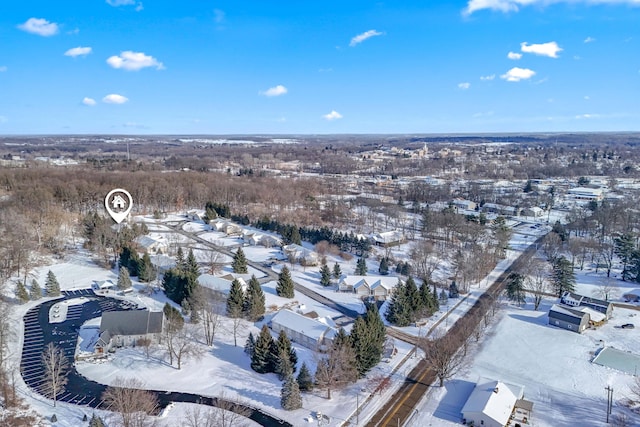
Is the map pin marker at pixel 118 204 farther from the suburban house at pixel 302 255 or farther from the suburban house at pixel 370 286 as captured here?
the suburban house at pixel 370 286

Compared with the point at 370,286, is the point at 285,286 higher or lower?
higher

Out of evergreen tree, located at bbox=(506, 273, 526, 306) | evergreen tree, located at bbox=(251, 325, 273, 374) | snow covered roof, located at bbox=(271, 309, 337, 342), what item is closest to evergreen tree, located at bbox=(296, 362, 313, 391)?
evergreen tree, located at bbox=(251, 325, 273, 374)

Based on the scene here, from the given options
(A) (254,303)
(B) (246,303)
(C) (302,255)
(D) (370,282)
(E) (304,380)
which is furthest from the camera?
(C) (302,255)

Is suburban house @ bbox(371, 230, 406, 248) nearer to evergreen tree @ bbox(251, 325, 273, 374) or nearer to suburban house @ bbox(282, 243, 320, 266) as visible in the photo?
suburban house @ bbox(282, 243, 320, 266)

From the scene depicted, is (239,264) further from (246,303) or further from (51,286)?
(51,286)

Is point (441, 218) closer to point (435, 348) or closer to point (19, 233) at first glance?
point (435, 348)

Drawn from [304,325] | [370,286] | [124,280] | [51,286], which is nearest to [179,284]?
[124,280]

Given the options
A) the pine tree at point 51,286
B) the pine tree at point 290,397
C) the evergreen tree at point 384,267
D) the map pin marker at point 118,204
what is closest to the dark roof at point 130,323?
the pine tree at point 290,397

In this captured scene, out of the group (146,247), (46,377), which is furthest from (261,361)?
(146,247)
